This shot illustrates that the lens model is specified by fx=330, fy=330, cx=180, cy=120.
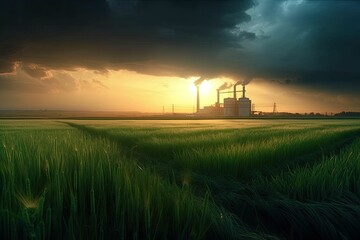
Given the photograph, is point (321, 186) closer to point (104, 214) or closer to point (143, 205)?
point (143, 205)

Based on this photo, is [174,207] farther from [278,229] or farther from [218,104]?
[218,104]

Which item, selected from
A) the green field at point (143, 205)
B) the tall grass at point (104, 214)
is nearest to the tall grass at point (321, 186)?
the green field at point (143, 205)

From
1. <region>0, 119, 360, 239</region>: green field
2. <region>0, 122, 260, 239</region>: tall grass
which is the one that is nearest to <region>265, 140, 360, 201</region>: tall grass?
<region>0, 119, 360, 239</region>: green field

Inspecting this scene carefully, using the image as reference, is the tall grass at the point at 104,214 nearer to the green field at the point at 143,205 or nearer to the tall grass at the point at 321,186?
the green field at the point at 143,205

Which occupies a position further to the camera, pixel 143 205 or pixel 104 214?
pixel 143 205

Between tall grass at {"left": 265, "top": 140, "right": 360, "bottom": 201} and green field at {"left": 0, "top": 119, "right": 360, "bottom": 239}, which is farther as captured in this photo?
tall grass at {"left": 265, "top": 140, "right": 360, "bottom": 201}

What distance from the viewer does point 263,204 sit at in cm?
334

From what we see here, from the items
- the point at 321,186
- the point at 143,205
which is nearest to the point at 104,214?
the point at 143,205

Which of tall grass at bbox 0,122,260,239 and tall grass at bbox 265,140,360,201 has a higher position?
tall grass at bbox 0,122,260,239

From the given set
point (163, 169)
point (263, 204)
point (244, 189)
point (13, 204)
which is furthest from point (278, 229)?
point (163, 169)

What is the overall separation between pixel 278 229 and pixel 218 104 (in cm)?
9529

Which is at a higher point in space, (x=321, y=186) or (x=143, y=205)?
(x=143, y=205)

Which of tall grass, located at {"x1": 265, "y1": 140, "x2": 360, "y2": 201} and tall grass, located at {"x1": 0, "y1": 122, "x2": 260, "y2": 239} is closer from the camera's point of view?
tall grass, located at {"x1": 0, "y1": 122, "x2": 260, "y2": 239}

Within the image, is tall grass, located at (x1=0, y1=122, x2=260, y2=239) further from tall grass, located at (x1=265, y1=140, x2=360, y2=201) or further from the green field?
tall grass, located at (x1=265, y1=140, x2=360, y2=201)
